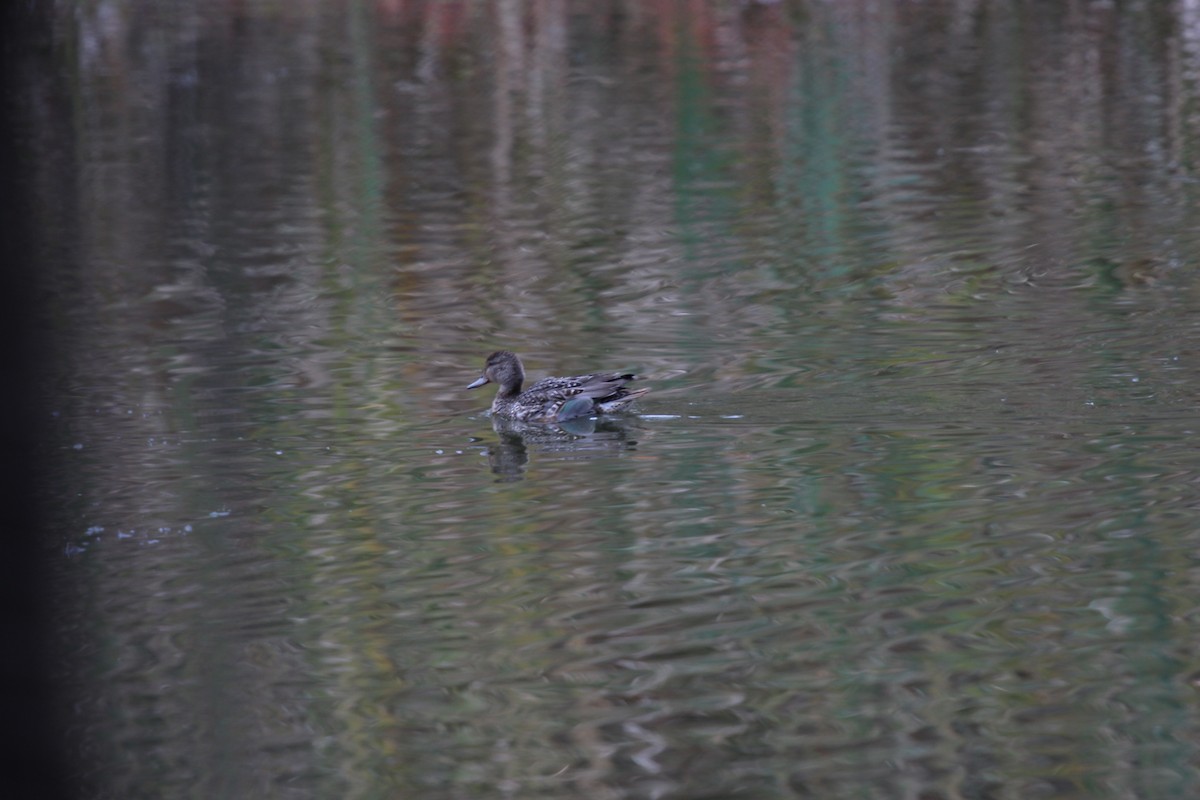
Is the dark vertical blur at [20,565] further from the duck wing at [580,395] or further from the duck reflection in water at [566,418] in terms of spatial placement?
the duck wing at [580,395]

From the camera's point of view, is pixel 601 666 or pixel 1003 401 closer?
pixel 601 666

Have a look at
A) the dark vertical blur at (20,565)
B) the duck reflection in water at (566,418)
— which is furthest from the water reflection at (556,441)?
the dark vertical blur at (20,565)

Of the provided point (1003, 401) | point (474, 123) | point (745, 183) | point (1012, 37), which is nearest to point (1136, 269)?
point (1003, 401)

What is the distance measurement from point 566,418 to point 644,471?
1.15 metres

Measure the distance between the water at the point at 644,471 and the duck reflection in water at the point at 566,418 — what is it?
0.05m

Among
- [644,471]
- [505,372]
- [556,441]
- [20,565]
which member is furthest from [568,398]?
[20,565]

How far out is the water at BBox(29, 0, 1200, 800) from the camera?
4.79 metres

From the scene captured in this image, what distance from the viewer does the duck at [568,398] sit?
26.9 feet

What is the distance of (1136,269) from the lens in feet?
35.4

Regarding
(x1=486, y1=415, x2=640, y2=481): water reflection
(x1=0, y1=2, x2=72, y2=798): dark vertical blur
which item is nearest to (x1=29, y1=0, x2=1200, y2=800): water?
(x1=486, y1=415, x2=640, y2=481): water reflection

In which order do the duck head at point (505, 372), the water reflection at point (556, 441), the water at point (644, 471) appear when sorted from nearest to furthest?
the water at point (644, 471) < the water reflection at point (556, 441) < the duck head at point (505, 372)

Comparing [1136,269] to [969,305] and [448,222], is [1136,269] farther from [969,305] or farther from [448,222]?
[448,222]

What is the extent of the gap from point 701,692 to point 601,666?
34cm

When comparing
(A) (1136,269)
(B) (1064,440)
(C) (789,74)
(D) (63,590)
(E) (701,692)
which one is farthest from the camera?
(C) (789,74)
